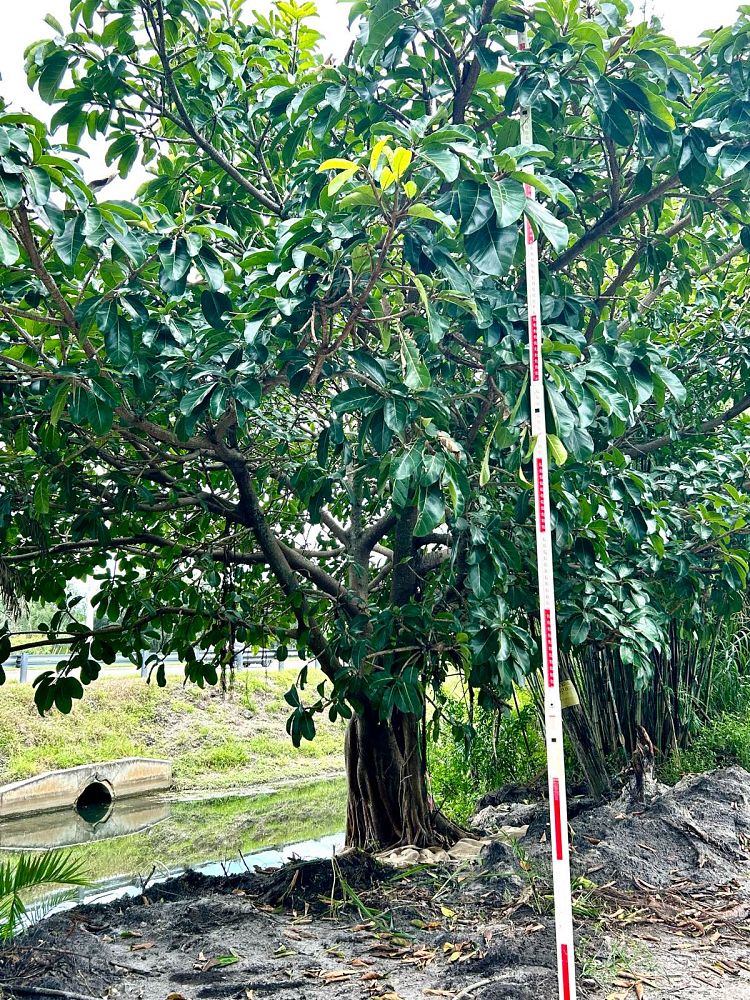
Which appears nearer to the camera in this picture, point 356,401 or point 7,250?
point 7,250

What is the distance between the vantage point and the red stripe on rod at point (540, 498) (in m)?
2.07

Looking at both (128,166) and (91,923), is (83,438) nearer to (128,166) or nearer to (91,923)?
(128,166)

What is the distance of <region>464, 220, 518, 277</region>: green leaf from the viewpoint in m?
2.13

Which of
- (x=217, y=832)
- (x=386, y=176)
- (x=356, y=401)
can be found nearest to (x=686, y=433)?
(x=356, y=401)

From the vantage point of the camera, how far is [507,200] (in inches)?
80.3

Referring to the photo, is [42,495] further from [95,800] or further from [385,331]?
[95,800]

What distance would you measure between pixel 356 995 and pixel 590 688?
3153mm

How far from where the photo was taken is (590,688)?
218 inches

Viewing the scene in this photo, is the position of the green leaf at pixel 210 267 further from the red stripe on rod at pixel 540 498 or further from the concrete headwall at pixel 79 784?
the concrete headwall at pixel 79 784

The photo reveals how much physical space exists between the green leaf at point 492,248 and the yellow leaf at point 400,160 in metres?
0.31

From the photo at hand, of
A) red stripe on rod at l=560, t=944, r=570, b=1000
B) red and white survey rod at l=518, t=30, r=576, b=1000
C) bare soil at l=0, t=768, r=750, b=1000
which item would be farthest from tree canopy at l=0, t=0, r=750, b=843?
red stripe on rod at l=560, t=944, r=570, b=1000

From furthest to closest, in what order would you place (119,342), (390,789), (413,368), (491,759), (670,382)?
(491,759)
(390,789)
(670,382)
(119,342)
(413,368)

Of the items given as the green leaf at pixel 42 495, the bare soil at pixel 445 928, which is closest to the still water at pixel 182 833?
the bare soil at pixel 445 928

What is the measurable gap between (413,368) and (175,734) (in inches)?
523
